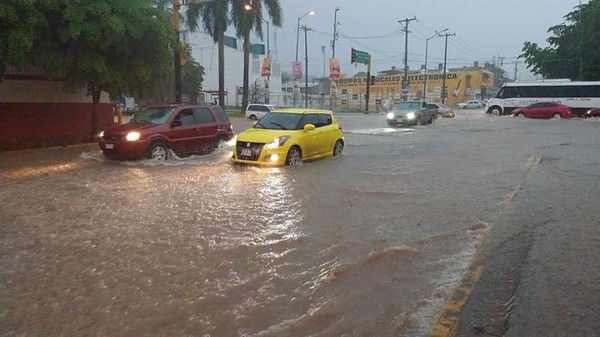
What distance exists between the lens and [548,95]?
41281 mm

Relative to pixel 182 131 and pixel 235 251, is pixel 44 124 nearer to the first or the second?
pixel 182 131

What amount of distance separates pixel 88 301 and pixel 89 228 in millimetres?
2481

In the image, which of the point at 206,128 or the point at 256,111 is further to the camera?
the point at 256,111

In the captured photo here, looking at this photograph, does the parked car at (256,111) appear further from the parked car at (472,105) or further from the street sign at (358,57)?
the parked car at (472,105)

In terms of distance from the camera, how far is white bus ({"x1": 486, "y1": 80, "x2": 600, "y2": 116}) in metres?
39.6

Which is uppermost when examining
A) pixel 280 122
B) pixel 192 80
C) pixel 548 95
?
pixel 192 80

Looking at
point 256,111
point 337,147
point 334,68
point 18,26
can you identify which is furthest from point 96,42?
point 334,68

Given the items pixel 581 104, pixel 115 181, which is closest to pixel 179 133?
pixel 115 181

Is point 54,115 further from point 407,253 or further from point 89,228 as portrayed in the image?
point 407,253

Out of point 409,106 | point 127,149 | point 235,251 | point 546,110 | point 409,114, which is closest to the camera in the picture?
point 235,251

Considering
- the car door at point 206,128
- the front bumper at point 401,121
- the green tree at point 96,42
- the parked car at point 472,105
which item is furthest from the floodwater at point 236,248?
the parked car at point 472,105

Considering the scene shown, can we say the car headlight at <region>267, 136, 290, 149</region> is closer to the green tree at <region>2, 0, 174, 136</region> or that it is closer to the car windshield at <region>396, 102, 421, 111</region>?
the green tree at <region>2, 0, 174, 136</region>

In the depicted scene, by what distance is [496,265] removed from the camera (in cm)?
521

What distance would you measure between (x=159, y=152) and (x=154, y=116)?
1156mm
